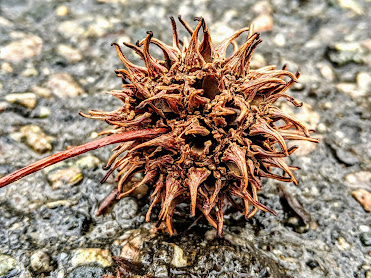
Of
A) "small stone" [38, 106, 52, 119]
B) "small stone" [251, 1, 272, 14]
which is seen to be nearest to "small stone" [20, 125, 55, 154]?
"small stone" [38, 106, 52, 119]

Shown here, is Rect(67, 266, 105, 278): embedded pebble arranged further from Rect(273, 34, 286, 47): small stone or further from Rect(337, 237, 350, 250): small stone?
Rect(273, 34, 286, 47): small stone

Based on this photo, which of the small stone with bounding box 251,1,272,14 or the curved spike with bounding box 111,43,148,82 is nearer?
the curved spike with bounding box 111,43,148,82

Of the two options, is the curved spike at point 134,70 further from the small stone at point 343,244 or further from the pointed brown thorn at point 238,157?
the small stone at point 343,244

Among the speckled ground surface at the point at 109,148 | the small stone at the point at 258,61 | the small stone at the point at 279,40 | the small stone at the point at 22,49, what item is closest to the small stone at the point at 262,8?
the speckled ground surface at the point at 109,148

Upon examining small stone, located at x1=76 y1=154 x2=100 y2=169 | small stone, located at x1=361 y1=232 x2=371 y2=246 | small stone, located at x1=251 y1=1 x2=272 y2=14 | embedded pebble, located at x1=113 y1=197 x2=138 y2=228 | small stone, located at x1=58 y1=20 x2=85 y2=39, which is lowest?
small stone, located at x1=361 y1=232 x2=371 y2=246

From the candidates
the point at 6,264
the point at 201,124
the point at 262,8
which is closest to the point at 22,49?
the point at 6,264

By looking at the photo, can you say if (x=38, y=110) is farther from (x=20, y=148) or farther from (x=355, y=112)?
(x=355, y=112)

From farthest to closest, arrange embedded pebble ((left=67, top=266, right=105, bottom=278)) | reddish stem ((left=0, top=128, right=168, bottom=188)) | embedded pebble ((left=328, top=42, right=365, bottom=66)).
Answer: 1. embedded pebble ((left=328, top=42, right=365, bottom=66))
2. embedded pebble ((left=67, top=266, right=105, bottom=278))
3. reddish stem ((left=0, top=128, right=168, bottom=188))

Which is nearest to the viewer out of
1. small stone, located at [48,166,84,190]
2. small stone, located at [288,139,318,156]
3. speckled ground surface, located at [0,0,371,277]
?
speckled ground surface, located at [0,0,371,277]
